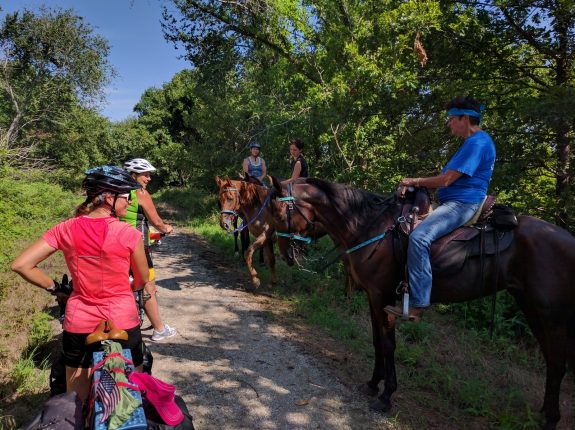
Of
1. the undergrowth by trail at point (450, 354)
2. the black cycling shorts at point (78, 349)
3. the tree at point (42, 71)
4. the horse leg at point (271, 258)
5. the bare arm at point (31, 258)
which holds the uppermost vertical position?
the tree at point (42, 71)

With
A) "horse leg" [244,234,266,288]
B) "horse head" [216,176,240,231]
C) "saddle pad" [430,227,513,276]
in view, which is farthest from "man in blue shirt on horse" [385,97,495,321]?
"horse head" [216,176,240,231]

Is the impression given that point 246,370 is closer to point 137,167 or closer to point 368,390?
Answer: point 368,390

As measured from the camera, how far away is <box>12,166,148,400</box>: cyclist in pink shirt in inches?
90.0

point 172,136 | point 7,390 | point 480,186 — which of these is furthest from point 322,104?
point 172,136

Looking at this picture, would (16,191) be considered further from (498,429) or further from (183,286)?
(498,429)

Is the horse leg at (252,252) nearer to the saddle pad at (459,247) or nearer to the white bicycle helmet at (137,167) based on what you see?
the white bicycle helmet at (137,167)

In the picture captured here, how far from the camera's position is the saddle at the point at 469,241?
148 inches

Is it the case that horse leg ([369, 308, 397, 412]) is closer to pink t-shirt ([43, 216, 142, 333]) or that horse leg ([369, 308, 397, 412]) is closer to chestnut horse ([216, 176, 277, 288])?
pink t-shirt ([43, 216, 142, 333])

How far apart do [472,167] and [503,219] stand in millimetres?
673

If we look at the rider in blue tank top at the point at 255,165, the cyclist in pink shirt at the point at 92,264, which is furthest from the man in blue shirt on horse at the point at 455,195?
the rider in blue tank top at the point at 255,165

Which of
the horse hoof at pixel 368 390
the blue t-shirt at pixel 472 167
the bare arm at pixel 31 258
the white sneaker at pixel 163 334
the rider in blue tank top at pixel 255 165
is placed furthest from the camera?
the rider in blue tank top at pixel 255 165

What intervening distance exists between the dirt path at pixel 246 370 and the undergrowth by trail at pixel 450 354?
524mm

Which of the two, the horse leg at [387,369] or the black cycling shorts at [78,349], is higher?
the black cycling shorts at [78,349]

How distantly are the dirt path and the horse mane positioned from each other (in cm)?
187
